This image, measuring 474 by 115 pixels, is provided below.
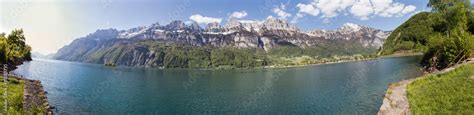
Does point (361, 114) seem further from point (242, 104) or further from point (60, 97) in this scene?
point (60, 97)

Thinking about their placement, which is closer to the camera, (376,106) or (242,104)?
(376,106)

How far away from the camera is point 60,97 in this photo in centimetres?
9188

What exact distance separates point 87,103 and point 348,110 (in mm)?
65797

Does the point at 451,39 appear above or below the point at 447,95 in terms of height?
above

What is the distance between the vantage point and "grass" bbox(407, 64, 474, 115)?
35219 mm

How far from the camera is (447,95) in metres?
40.6

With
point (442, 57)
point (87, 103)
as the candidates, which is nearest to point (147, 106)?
point (87, 103)

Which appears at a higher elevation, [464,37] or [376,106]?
[464,37]

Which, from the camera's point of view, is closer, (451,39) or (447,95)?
(447,95)

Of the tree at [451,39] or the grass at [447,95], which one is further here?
the tree at [451,39]

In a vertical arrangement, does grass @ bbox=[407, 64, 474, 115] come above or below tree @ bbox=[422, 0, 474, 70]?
below

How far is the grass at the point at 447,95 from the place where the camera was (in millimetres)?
35219

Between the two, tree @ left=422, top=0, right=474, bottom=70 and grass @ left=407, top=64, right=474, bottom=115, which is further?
tree @ left=422, top=0, right=474, bottom=70

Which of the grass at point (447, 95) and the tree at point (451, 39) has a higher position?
the tree at point (451, 39)
